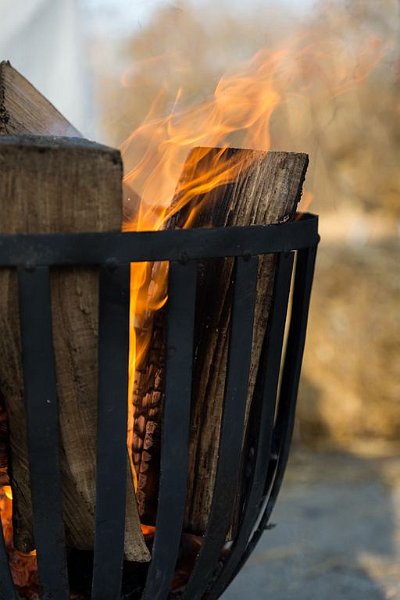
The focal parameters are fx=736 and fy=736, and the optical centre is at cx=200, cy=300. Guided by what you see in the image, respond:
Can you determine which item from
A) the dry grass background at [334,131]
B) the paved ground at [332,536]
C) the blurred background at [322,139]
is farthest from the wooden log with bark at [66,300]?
the dry grass background at [334,131]

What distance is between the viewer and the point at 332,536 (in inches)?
86.0

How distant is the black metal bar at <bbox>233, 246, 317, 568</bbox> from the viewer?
46.4 inches

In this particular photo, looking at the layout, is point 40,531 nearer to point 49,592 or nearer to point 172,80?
point 49,592

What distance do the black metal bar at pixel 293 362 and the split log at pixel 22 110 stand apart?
1.58 feet

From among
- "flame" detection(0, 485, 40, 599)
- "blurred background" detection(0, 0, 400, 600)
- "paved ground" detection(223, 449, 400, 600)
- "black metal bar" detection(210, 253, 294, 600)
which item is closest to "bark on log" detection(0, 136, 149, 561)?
"flame" detection(0, 485, 40, 599)

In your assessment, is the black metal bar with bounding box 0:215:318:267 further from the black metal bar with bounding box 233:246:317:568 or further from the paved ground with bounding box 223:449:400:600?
the paved ground with bounding box 223:449:400:600

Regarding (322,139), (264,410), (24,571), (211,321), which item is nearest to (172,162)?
(211,321)

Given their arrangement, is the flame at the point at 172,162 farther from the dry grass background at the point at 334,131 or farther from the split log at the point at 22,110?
the dry grass background at the point at 334,131

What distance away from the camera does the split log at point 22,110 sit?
3.95ft

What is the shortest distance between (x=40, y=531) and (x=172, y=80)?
1816mm

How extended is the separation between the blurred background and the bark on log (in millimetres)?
1216

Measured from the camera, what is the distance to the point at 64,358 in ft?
3.12

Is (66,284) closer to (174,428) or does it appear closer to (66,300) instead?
(66,300)

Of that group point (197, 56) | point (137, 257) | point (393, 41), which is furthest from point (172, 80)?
point (137, 257)
